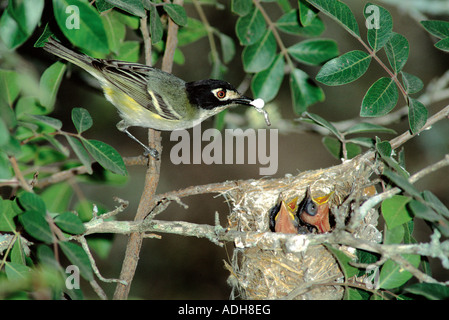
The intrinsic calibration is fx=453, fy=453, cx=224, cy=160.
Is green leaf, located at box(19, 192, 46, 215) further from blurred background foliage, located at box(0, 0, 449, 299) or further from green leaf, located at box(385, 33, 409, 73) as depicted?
blurred background foliage, located at box(0, 0, 449, 299)

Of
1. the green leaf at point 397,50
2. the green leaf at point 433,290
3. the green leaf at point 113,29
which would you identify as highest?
the green leaf at point 113,29

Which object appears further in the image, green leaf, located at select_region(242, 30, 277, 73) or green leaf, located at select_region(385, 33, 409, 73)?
green leaf, located at select_region(242, 30, 277, 73)

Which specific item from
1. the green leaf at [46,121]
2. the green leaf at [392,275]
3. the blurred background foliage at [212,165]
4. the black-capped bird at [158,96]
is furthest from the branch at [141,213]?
the blurred background foliage at [212,165]

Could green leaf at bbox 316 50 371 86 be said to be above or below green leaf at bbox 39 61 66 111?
below

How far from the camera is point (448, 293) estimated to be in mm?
2229

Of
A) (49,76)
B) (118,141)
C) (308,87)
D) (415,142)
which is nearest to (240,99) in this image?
(308,87)

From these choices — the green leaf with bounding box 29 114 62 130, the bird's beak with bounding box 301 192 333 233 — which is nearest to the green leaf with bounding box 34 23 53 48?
the green leaf with bounding box 29 114 62 130

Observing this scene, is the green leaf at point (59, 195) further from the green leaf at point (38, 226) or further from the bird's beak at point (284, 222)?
the bird's beak at point (284, 222)

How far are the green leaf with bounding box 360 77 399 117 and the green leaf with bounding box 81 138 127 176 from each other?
5.12ft

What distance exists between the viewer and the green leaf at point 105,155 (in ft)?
9.35

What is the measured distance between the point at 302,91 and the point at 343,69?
1191 mm

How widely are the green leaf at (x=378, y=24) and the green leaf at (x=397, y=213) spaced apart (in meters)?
1.01

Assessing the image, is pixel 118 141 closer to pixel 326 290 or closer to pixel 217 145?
pixel 217 145

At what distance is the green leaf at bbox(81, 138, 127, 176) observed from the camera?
2.85 metres
